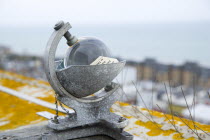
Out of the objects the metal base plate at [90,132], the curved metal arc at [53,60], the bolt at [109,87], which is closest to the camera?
the curved metal arc at [53,60]

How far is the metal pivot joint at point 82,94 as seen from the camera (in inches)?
137

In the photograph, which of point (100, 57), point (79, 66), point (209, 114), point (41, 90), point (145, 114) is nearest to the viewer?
point (79, 66)

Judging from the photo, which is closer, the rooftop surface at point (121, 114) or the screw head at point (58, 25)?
the screw head at point (58, 25)

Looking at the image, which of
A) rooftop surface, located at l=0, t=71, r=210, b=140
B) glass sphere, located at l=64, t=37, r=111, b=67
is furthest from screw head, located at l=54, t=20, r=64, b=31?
rooftop surface, located at l=0, t=71, r=210, b=140

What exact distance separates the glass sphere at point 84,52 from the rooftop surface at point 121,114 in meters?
1.24

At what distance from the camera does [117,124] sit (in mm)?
3568

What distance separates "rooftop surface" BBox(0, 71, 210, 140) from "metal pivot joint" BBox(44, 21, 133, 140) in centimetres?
51

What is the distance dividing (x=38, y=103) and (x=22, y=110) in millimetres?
453

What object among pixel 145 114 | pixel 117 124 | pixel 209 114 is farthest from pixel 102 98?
pixel 209 114

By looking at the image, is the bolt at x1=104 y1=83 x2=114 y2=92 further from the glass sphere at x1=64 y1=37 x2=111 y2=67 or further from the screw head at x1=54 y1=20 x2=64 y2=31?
the screw head at x1=54 y1=20 x2=64 y2=31

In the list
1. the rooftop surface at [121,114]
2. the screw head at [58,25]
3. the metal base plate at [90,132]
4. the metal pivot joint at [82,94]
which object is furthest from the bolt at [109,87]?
the screw head at [58,25]

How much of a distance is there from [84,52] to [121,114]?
179 centimetres

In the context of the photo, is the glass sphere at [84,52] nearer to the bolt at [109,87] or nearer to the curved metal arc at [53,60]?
the curved metal arc at [53,60]

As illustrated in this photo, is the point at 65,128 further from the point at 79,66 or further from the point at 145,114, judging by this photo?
the point at 145,114
